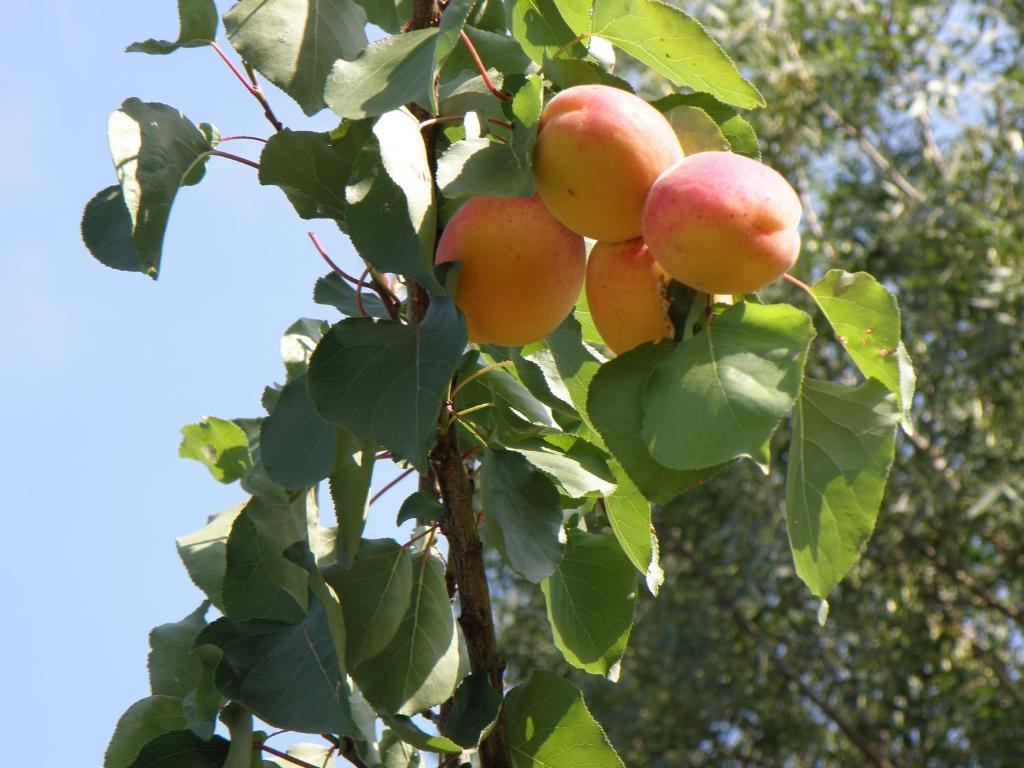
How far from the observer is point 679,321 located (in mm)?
710

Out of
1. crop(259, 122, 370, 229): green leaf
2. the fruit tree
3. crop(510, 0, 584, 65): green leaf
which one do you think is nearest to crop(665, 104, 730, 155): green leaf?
the fruit tree

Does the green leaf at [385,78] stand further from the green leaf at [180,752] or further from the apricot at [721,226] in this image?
the green leaf at [180,752]

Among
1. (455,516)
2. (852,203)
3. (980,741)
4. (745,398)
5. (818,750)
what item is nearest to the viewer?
(745,398)

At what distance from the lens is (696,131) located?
77 cm

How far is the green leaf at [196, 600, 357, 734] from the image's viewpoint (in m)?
0.79

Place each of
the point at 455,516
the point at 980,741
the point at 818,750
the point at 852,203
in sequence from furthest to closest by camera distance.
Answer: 1. the point at 852,203
2. the point at 818,750
3. the point at 980,741
4. the point at 455,516

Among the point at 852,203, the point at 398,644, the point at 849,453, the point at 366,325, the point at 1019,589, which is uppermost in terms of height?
the point at 366,325

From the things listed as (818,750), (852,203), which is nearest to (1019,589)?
(818,750)

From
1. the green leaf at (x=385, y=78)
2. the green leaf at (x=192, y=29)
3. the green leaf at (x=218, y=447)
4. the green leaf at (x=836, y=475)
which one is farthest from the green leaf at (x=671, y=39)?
the green leaf at (x=218, y=447)

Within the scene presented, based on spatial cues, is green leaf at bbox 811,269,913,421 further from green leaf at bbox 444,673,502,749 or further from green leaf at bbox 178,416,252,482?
green leaf at bbox 178,416,252,482

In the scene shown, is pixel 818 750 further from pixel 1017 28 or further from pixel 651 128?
pixel 651 128

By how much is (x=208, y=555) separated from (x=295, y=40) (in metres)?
0.48

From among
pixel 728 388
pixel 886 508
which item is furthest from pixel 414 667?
pixel 886 508

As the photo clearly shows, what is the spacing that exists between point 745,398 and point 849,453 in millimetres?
114
